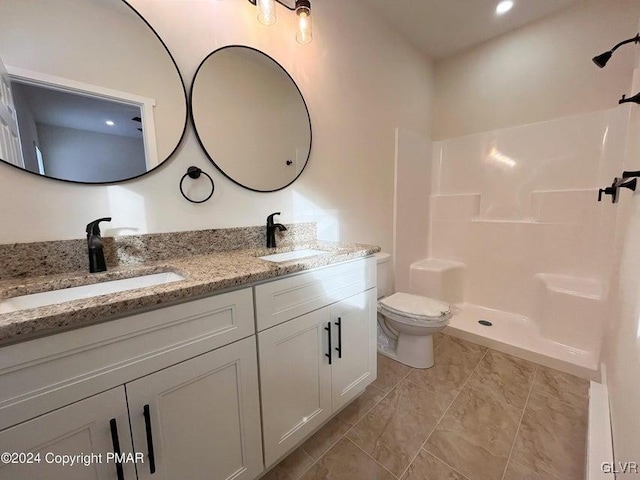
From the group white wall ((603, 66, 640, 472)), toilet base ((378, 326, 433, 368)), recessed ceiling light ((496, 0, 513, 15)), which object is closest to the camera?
white wall ((603, 66, 640, 472))

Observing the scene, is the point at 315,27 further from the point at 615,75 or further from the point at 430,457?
the point at 430,457

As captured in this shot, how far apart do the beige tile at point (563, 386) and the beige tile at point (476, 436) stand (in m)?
0.33

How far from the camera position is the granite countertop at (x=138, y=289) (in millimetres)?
515

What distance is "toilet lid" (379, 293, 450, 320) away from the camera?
5.35 feet

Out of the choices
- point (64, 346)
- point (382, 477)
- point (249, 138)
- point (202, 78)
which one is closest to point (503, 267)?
point (382, 477)

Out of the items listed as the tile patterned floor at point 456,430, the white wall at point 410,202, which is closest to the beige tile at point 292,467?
the tile patterned floor at point 456,430

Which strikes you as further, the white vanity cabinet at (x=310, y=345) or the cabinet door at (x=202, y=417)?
the white vanity cabinet at (x=310, y=345)

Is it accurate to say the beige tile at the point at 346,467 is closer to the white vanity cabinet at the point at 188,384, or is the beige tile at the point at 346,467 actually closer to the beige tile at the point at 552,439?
the white vanity cabinet at the point at 188,384

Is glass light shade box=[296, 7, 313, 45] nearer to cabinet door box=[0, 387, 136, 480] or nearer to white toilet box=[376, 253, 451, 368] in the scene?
white toilet box=[376, 253, 451, 368]

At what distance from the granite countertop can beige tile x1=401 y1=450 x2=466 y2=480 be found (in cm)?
93

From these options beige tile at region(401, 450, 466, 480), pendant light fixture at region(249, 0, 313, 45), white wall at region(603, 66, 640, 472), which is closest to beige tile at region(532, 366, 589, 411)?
white wall at region(603, 66, 640, 472)

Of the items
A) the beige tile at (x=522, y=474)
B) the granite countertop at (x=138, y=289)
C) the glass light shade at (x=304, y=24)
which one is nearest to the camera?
the granite countertop at (x=138, y=289)

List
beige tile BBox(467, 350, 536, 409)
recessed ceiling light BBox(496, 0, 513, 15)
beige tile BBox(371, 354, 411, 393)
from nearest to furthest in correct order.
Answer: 1. beige tile BBox(467, 350, 536, 409)
2. beige tile BBox(371, 354, 411, 393)
3. recessed ceiling light BBox(496, 0, 513, 15)

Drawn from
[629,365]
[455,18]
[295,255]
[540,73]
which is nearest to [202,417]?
[295,255]
